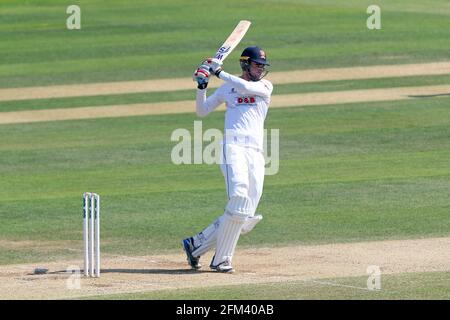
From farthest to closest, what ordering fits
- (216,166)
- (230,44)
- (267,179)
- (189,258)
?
(216,166) < (267,179) < (230,44) < (189,258)

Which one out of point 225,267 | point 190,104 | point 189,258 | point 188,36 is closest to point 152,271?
point 189,258

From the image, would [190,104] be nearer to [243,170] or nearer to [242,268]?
[242,268]

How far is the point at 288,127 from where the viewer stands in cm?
2378

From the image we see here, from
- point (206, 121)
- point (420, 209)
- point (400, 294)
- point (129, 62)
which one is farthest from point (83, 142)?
point (400, 294)

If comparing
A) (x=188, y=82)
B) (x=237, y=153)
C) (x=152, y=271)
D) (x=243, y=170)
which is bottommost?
(x=152, y=271)

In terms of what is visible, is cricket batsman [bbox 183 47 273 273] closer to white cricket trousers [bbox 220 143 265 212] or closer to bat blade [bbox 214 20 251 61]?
white cricket trousers [bbox 220 143 265 212]

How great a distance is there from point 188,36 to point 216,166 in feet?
A: 50.9

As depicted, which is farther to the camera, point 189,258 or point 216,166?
point 216,166

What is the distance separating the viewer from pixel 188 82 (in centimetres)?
2933

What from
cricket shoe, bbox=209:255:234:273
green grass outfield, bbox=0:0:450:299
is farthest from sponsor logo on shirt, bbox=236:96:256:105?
green grass outfield, bbox=0:0:450:299

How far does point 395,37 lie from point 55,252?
21.4m

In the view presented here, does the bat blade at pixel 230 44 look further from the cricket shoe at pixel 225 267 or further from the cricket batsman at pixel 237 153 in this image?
the cricket shoe at pixel 225 267
